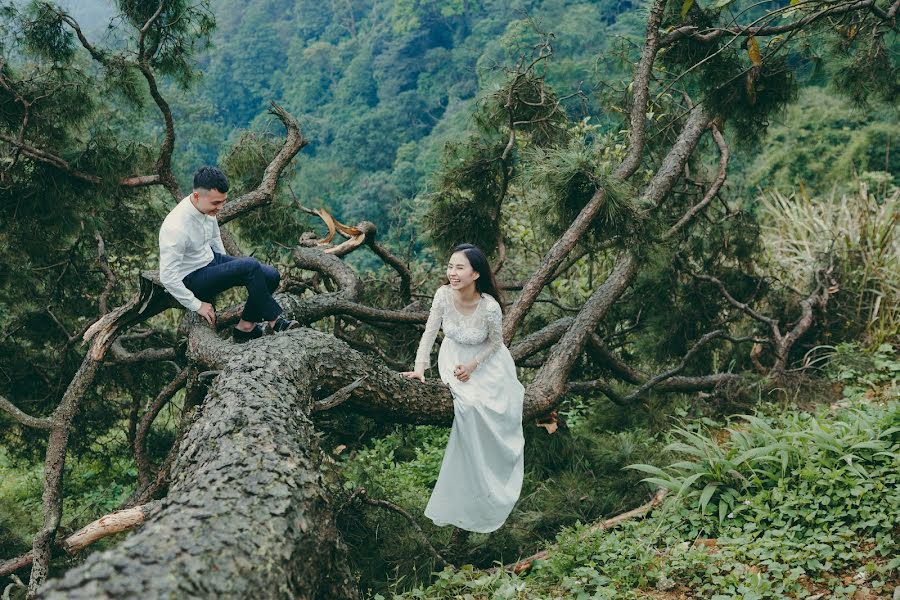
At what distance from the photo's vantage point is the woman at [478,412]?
4.02 m

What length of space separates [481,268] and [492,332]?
1.25 ft

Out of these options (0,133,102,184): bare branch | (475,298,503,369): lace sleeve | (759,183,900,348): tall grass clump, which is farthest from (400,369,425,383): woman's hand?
(759,183,900,348): tall grass clump

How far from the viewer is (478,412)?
397 centimetres

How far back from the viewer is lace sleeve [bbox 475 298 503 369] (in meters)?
4.07

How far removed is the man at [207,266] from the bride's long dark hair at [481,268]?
104 centimetres

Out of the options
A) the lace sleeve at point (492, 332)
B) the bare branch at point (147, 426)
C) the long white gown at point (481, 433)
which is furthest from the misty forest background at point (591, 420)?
the lace sleeve at point (492, 332)

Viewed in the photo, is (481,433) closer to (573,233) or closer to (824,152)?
(573,233)

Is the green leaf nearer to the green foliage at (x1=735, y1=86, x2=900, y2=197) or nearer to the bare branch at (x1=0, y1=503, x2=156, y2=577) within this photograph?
the bare branch at (x1=0, y1=503, x2=156, y2=577)

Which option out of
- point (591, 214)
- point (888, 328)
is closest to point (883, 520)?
point (591, 214)

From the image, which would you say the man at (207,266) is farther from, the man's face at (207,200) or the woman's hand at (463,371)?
the woman's hand at (463,371)

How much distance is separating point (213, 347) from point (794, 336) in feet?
16.6

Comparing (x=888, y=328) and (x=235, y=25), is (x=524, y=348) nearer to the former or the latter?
(x=888, y=328)

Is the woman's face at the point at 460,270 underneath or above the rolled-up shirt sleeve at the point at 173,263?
underneath

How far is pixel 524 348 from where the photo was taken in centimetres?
536
